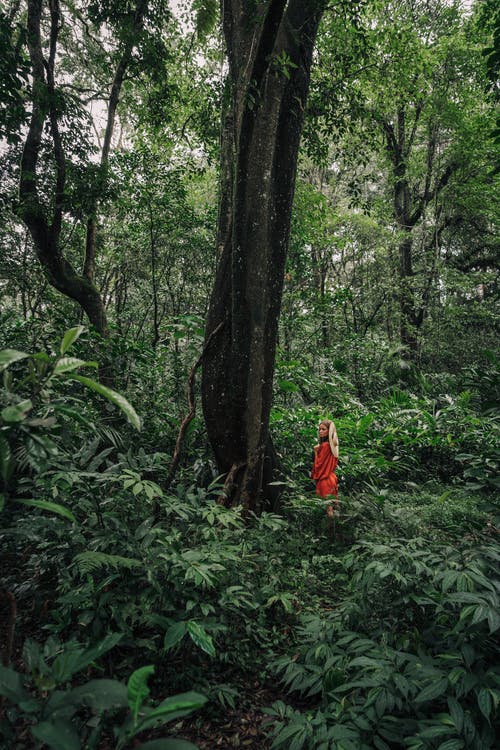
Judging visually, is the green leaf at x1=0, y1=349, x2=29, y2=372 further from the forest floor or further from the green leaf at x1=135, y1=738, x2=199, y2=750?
the forest floor

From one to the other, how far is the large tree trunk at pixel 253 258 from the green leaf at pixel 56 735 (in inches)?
122

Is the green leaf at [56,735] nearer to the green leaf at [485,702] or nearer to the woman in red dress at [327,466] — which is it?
the green leaf at [485,702]

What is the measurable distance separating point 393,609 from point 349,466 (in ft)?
11.8

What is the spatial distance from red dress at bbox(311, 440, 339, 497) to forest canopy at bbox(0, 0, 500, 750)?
232 mm

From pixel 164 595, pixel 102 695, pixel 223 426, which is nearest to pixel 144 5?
pixel 223 426

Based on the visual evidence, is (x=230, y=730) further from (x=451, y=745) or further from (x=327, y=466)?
(x=327, y=466)

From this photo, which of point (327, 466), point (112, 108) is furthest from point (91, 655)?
point (112, 108)

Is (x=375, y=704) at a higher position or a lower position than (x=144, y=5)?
lower

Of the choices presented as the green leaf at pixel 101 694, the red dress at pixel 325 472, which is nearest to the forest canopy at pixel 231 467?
the green leaf at pixel 101 694

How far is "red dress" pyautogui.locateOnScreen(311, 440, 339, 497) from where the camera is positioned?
5180mm

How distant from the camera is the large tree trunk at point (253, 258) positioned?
3771 millimetres

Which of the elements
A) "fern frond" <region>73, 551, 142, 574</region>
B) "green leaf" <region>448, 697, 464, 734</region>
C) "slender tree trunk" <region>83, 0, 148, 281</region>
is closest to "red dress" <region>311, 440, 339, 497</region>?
"fern frond" <region>73, 551, 142, 574</region>

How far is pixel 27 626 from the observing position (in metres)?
2.51

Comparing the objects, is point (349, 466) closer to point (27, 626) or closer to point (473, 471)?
point (473, 471)
